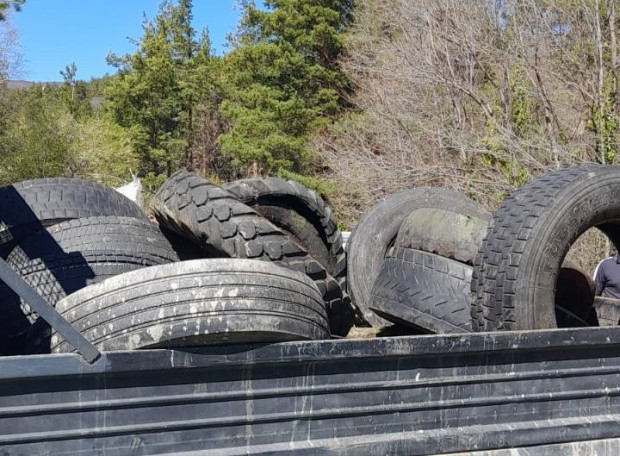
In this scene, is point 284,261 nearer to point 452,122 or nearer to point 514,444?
point 514,444

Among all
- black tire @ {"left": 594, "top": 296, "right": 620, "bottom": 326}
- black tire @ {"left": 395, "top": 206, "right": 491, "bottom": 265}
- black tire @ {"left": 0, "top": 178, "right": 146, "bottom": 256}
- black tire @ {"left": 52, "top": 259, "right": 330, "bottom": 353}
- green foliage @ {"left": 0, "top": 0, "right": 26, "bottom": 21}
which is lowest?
black tire @ {"left": 594, "top": 296, "right": 620, "bottom": 326}

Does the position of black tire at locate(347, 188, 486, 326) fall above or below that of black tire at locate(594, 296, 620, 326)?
above

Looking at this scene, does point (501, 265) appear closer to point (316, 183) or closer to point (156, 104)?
point (316, 183)

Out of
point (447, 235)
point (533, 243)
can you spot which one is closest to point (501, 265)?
point (533, 243)

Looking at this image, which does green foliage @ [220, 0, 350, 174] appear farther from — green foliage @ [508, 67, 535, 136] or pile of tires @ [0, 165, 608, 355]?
pile of tires @ [0, 165, 608, 355]

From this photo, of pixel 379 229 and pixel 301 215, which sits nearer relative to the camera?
pixel 301 215

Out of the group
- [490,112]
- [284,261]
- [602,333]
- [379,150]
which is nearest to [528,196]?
[602,333]

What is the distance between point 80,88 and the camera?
60250 mm

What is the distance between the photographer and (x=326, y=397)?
1.97 m

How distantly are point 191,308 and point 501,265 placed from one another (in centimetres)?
142

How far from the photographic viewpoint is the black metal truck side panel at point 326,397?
5.68 feet

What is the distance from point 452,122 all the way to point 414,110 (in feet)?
5.85

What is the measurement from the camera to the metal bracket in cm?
172

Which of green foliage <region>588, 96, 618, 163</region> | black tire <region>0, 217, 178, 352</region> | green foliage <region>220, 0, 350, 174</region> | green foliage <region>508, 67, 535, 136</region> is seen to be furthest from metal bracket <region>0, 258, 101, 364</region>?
green foliage <region>220, 0, 350, 174</region>
